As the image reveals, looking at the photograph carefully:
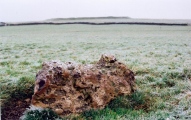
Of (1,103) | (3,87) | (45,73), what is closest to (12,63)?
(3,87)

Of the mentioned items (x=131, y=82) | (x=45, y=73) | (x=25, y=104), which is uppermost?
(x=45, y=73)

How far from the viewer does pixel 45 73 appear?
21.8 ft

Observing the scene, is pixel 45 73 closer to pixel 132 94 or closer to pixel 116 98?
pixel 116 98

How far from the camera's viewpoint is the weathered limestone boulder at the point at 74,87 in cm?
657

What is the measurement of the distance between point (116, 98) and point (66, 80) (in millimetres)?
1595

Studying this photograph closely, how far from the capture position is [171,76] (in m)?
9.98

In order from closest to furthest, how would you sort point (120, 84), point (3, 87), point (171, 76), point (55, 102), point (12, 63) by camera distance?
point (55, 102) → point (120, 84) → point (3, 87) → point (171, 76) → point (12, 63)

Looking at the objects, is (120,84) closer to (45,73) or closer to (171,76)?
(45,73)

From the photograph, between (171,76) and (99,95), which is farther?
(171,76)

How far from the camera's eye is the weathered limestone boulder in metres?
6.57

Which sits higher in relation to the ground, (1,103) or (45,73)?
(45,73)

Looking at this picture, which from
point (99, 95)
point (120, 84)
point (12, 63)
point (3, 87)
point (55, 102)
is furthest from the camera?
point (12, 63)

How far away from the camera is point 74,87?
22.8 ft

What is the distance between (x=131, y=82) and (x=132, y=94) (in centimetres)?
47
